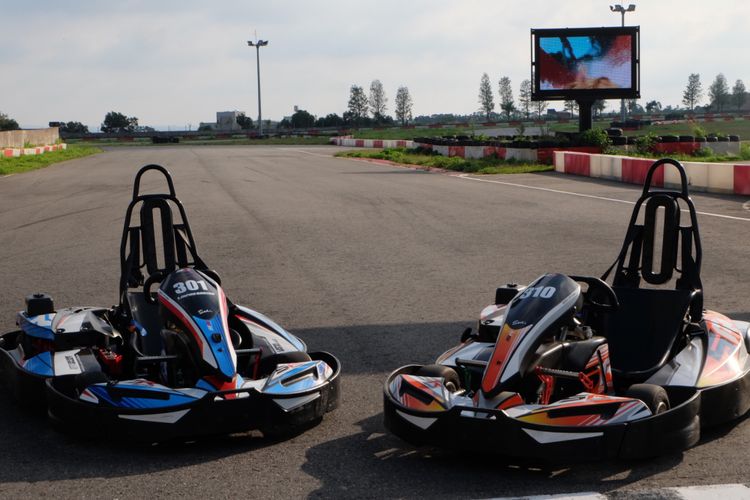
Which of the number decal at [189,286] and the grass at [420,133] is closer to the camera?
the number decal at [189,286]

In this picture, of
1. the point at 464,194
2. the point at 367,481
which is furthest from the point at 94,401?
the point at 464,194

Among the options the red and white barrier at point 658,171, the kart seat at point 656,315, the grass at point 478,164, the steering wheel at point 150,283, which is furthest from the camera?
the grass at point 478,164

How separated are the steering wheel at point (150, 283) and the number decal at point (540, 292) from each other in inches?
79.2

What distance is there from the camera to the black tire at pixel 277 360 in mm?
4551

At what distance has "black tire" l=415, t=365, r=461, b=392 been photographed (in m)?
4.03

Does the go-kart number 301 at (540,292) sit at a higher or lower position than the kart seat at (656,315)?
higher

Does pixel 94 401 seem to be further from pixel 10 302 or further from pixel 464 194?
pixel 464 194

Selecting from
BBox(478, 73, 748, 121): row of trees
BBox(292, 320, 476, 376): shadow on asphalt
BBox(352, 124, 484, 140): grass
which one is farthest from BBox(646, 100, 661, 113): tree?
BBox(292, 320, 476, 376): shadow on asphalt

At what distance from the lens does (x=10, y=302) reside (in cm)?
750

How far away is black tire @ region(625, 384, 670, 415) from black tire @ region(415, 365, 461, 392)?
682mm

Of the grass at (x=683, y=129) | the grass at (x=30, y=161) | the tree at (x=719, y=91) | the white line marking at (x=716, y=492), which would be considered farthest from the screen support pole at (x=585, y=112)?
the tree at (x=719, y=91)

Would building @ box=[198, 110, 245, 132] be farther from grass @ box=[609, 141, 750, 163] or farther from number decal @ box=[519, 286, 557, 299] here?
number decal @ box=[519, 286, 557, 299]

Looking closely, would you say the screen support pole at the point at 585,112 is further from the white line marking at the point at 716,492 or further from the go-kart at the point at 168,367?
the white line marking at the point at 716,492

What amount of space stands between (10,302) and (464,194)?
1045 centimetres
